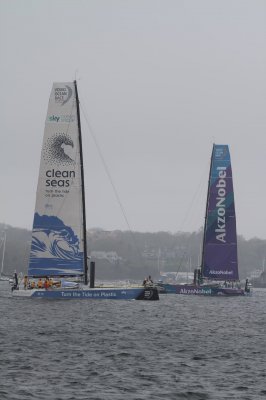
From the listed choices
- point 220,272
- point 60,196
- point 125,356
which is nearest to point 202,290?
point 220,272

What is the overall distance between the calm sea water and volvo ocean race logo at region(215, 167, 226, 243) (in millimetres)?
29586

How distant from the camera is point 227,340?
117 ft

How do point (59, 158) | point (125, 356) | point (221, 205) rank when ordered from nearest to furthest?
point (125, 356)
point (59, 158)
point (221, 205)

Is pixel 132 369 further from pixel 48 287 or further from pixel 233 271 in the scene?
pixel 233 271

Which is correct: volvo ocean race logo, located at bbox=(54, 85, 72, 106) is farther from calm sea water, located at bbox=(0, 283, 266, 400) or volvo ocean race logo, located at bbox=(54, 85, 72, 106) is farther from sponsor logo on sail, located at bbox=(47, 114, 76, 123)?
calm sea water, located at bbox=(0, 283, 266, 400)

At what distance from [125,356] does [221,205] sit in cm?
4987

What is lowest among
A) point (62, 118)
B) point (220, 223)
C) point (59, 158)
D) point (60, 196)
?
point (60, 196)

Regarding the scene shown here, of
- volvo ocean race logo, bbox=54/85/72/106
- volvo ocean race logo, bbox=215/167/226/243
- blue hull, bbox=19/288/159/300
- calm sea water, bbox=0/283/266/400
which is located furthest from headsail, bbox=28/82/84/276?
volvo ocean race logo, bbox=215/167/226/243

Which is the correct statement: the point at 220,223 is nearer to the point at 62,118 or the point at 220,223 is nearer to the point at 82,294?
the point at 62,118

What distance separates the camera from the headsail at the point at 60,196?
53906mm

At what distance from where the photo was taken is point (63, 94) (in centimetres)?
5416

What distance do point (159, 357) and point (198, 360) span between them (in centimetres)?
145

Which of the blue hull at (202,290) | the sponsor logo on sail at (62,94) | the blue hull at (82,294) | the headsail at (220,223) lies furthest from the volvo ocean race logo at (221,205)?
the blue hull at (82,294)

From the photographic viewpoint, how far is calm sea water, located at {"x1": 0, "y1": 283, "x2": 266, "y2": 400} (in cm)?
2205
